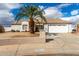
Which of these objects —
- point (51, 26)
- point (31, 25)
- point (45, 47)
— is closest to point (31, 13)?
point (31, 25)

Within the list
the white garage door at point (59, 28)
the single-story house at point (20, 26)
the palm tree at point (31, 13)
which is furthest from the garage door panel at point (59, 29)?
the single-story house at point (20, 26)

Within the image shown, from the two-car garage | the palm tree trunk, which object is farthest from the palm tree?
the two-car garage

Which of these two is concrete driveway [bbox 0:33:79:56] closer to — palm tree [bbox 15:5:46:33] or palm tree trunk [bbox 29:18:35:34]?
palm tree trunk [bbox 29:18:35:34]

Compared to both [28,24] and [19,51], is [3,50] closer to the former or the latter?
[19,51]

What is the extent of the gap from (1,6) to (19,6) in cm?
20

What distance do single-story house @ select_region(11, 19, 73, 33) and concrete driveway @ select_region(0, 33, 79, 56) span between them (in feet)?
0.22

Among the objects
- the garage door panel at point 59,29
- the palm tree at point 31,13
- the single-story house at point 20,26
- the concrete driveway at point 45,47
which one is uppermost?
the palm tree at point 31,13

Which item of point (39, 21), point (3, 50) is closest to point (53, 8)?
point (39, 21)

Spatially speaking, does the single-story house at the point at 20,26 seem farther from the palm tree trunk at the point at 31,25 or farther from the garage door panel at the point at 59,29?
the garage door panel at the point at 59,29

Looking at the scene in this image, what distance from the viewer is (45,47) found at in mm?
3602

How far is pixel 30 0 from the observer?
3.58 m

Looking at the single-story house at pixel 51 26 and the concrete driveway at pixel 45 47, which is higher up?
the single-story house at pixel 51 26

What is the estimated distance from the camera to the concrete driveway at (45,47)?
359cm

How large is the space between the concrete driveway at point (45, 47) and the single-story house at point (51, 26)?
7 centimetres
